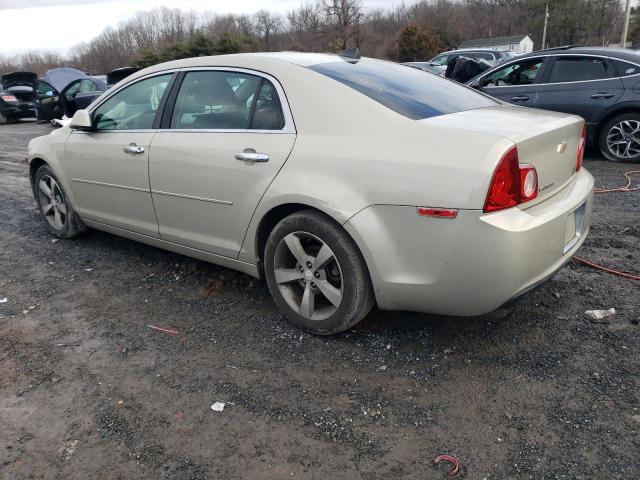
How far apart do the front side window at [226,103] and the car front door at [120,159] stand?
0.27m

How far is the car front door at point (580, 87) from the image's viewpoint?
7223 mm

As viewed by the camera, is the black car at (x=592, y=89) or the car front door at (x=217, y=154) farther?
the black car at (x=592, y=89)

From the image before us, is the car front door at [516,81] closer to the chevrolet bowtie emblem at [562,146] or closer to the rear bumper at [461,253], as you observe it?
the chevrolet bowtie emblem at [562,146]

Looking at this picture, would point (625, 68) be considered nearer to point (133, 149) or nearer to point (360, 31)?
point (133, 149)

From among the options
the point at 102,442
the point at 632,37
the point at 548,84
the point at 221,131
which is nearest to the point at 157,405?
the point at 102,442

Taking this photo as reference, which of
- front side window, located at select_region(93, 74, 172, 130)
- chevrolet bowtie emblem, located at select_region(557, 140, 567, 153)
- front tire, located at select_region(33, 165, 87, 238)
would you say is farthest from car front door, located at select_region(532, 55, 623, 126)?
front tire, located at select_region(33, 165, 87, 238)

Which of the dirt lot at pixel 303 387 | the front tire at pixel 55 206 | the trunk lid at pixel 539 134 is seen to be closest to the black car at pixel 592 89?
the dirt lot at pixel 303 387

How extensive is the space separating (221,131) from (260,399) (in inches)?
66.5

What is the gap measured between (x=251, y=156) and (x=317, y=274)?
80 centimetres

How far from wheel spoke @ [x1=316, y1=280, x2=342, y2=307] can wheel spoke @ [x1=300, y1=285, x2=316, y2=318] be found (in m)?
0.09

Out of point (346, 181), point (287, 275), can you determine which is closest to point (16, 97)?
point (287, 275)

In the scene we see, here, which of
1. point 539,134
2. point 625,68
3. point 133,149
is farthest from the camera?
point 625,68

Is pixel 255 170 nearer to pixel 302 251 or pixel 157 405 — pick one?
pixel 302 251

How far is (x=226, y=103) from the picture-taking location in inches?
136
